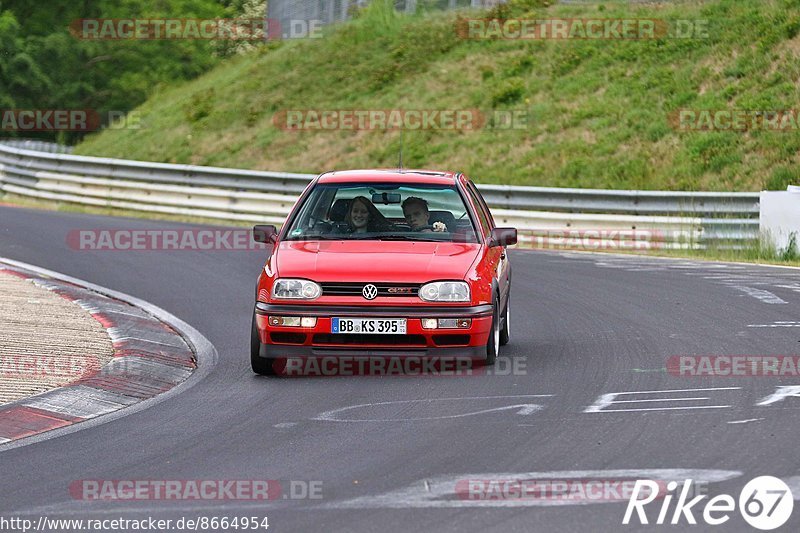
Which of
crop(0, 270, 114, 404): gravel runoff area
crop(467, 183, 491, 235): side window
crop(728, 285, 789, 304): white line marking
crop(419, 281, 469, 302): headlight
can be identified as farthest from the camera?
crop(728, 285, 789, 304): white line marking

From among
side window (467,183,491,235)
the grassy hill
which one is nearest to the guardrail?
the grassy hill

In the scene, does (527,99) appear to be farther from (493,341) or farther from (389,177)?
(493,341)

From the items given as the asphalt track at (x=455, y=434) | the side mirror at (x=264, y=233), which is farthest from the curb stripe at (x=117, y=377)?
the side mirror at (x=264, y=233)

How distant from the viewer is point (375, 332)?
9672 mm

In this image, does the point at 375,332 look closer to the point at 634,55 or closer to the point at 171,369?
the point at 171,369

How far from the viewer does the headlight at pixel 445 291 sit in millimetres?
9797

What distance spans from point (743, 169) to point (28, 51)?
107ft

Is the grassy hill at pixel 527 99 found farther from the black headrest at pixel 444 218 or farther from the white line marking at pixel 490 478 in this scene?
the white line marking at pixel 490 478

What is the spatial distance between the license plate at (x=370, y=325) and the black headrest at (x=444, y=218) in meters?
1.45

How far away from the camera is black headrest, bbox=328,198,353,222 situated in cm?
1090

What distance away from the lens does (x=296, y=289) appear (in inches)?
388

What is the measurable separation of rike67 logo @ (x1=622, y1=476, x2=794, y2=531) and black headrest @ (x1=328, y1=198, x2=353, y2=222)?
487 cm

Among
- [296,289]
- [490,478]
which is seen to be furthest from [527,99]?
[490,478]

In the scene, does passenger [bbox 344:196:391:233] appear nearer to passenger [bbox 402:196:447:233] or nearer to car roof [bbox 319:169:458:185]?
passenger [bbox 402:196:447:233]
